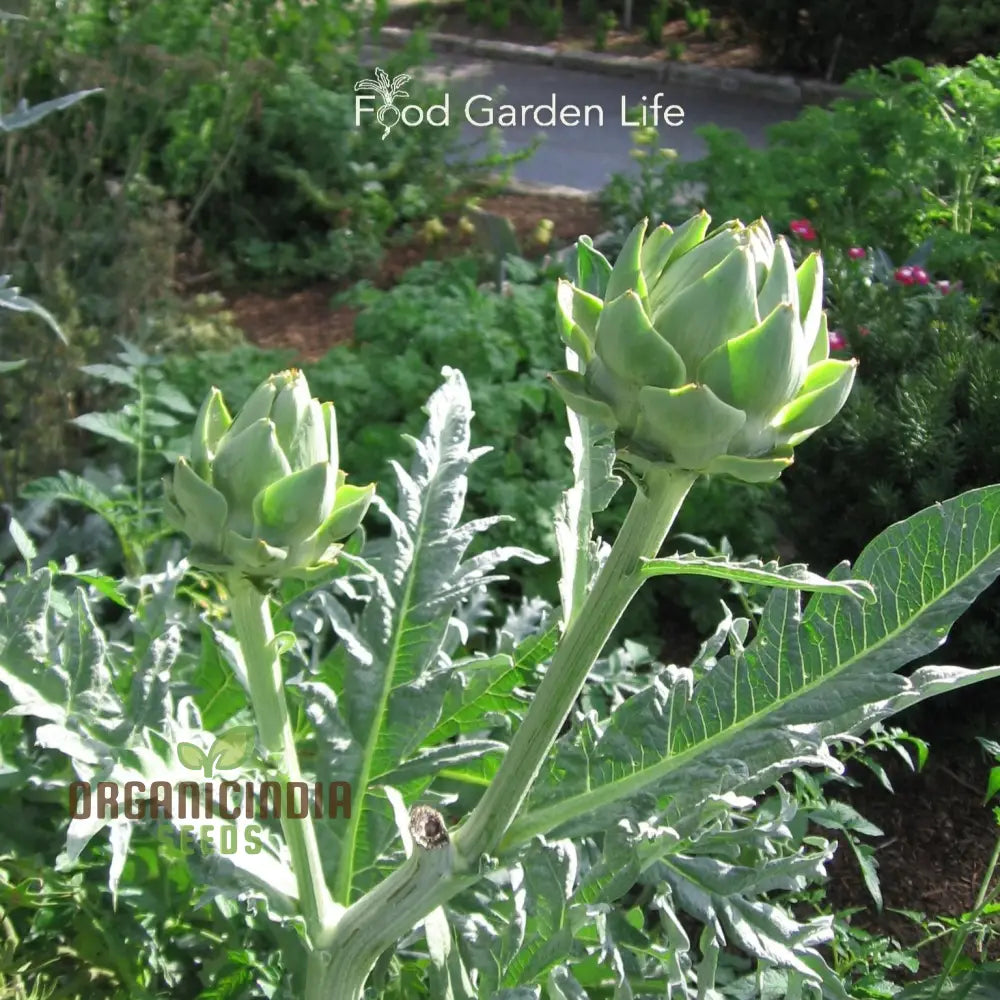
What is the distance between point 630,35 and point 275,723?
8761mm

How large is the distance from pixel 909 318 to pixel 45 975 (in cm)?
232

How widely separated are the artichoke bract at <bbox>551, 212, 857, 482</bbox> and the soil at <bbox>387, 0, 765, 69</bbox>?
8.16 m

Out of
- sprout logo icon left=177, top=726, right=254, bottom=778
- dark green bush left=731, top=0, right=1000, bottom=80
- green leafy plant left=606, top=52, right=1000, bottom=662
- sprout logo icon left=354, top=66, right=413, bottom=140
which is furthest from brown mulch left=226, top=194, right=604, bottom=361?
dark green bush left=731, top=0, right=1000, bottom=80

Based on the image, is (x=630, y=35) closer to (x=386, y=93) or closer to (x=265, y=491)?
(x=386, y=93)

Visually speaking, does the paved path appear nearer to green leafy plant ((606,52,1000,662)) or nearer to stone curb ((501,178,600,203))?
stone curb ((501,178,600,203))

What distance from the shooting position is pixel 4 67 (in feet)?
11.3

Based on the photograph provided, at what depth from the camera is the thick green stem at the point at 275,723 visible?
106 centimetres

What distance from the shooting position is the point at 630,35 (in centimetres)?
898

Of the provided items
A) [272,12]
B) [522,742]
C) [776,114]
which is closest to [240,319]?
[272,12]

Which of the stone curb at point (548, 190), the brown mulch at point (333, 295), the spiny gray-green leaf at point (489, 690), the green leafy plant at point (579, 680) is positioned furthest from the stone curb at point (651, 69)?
the green leafy plant at point (579, 680)

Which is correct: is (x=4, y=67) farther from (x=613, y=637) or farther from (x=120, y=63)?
(x=613, y=637)

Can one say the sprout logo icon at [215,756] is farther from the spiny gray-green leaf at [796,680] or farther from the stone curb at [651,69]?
the stone curb at [651,69]

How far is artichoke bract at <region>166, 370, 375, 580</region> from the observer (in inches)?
38.1

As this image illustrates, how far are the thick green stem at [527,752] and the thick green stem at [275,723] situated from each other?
43 mm
